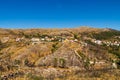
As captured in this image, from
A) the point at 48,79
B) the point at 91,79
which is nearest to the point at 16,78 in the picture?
the point at 48,79

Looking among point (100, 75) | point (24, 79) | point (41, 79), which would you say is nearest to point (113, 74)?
point (100, 75)

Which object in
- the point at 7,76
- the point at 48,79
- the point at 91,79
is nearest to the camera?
the point at 91,79

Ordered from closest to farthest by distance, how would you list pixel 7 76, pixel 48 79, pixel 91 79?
pixel 91 79, pixel 48 79, pixel 7 76

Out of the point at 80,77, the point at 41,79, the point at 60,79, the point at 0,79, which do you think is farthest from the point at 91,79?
the point at 0,79

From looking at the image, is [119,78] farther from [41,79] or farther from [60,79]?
[41,79]

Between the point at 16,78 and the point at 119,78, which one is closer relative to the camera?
the point at 119,78

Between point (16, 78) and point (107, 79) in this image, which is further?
point (16, 78)

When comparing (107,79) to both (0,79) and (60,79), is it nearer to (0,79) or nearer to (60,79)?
(60,79)
